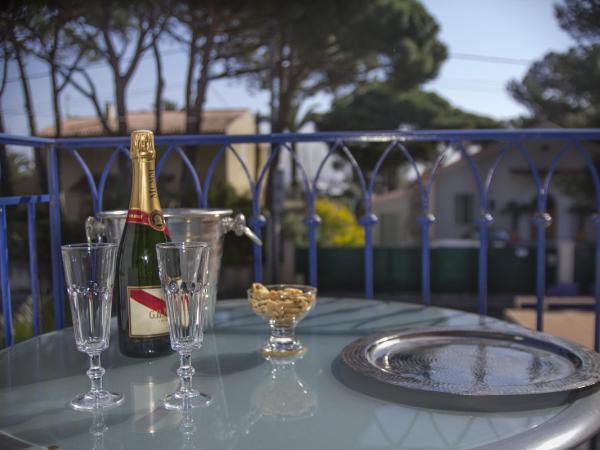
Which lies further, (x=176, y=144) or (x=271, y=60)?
(x=271, y=60)

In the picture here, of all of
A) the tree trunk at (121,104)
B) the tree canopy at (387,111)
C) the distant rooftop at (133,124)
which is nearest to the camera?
the tree trunk at (121,104)

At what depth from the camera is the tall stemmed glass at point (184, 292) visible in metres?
0.72

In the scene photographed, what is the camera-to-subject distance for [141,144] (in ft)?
2.97

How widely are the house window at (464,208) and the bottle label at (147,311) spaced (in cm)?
2042

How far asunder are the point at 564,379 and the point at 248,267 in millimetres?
11705

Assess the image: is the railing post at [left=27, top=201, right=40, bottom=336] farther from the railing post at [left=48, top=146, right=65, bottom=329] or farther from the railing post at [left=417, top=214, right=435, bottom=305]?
the railing post at [left=417, top=214, right=435, bottom=305]

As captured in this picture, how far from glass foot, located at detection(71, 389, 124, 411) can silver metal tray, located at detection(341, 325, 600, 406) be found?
0.32m

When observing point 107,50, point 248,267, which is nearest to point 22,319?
point 107,50

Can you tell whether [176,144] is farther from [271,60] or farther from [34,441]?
[271,60]

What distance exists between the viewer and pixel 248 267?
12.4 m

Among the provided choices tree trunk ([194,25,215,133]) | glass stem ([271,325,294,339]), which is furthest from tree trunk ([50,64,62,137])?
glass stem ([271,325,294,339])

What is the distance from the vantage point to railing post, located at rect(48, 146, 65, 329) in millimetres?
1641

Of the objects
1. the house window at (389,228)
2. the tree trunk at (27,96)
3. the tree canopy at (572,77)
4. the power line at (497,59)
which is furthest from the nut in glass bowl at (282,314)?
the house window at (389,228)

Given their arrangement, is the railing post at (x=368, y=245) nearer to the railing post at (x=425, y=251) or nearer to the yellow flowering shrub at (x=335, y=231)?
the railing post at (x=425, y=251)
